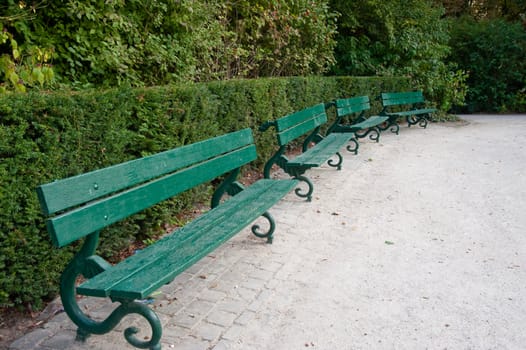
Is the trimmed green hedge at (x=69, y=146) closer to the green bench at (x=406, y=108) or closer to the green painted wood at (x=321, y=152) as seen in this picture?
the green painted wood at (x=321, y=152)

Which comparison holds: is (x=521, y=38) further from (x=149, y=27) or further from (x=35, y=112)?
(x=35, y=112)

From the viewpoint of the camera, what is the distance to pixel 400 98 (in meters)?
12.4

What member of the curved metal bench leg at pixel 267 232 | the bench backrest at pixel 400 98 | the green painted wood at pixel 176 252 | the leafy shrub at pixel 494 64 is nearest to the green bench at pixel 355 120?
the bench backrest at pixel 400 98

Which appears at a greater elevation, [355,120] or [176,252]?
[176,252]

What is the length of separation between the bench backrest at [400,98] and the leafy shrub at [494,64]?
5414mm

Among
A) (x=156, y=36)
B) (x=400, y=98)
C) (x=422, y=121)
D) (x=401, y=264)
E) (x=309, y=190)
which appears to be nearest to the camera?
(x=401, y=264)

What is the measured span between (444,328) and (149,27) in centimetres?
469

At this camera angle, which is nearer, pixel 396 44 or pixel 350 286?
pixel 350 286

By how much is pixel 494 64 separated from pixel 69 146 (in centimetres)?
1775

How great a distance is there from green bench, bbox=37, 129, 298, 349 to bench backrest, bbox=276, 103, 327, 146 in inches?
70.9

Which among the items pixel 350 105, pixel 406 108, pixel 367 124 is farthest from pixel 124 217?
pixel 406 108

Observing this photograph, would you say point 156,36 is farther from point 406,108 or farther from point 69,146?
point 406,108

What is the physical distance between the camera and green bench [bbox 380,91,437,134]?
11828mm

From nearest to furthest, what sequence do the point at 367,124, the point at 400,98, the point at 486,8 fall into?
the point at 367,124
the point at 400,98
the point at 486,8
